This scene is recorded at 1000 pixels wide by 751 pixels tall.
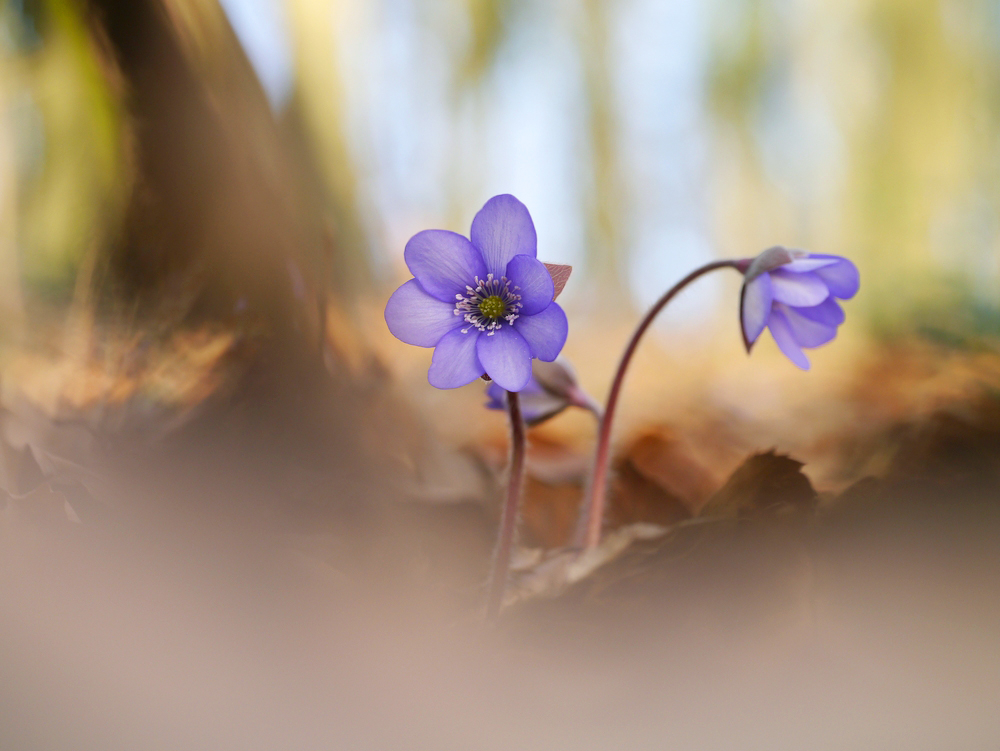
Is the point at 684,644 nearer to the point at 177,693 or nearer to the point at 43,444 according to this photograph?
the point at 177,693

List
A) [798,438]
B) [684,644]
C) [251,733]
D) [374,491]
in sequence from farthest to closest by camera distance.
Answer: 1. [798,438]
2. [374,491]
3. [684,644]
4. [251,733]

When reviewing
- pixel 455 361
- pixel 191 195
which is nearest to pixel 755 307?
pixel 455 361

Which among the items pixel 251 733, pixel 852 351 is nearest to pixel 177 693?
pixel 251 733

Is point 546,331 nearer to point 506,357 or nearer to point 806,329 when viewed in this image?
point 506,357

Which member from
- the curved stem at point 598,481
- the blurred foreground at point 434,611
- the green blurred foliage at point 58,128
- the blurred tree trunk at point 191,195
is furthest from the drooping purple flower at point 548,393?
the green blurred foliage at point 58,128

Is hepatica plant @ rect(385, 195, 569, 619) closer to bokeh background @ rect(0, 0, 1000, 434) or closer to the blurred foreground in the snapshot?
the blurred foreground

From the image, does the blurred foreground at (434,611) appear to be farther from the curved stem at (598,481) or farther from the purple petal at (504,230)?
the purple petal at (504,230)
